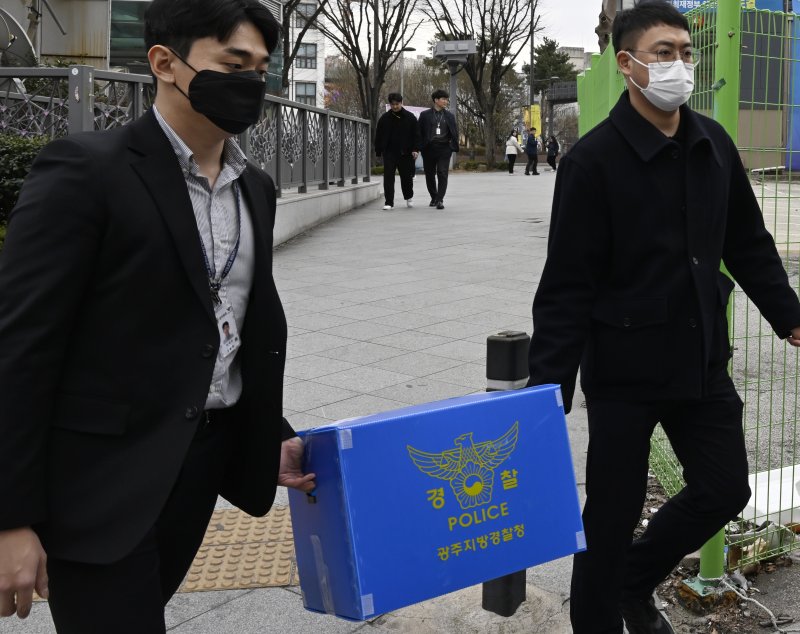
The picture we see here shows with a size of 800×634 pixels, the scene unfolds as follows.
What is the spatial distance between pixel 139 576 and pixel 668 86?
1.90 metres

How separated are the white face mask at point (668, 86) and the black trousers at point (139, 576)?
158 centimetres

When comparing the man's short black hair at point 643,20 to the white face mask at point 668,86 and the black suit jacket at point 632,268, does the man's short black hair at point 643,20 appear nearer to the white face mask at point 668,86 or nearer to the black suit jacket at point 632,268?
the white face mask at point 668,86

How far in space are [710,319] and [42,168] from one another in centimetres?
180

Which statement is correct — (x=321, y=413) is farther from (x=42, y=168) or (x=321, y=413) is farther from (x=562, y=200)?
(x=42, y=168)

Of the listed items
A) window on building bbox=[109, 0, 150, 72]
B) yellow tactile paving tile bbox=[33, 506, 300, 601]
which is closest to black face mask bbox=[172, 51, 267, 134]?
yellow tactile paving tile bbox=[33, 506, 300, 601]

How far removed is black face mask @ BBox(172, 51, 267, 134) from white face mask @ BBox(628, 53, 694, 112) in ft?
4.10

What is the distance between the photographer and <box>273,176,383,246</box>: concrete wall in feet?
44.2

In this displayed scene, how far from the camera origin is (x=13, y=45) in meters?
13.5

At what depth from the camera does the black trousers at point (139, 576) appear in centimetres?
196

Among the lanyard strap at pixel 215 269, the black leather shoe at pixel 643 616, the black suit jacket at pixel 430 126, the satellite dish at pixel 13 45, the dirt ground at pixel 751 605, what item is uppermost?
the satellite dish at pixel 13 45

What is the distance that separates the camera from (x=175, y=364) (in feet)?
6.64

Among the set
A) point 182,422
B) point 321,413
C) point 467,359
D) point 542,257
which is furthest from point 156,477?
point 542,257

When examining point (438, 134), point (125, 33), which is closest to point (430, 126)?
point (438, 134)

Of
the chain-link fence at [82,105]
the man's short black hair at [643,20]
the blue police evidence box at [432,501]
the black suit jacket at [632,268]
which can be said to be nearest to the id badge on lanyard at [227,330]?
the blue police evidence box at [432,501]
